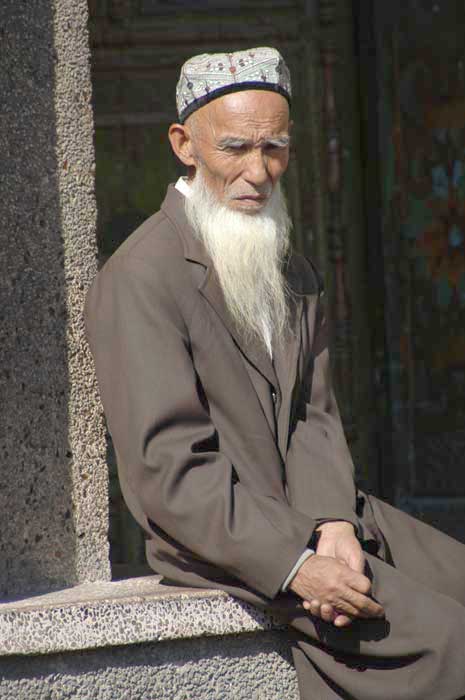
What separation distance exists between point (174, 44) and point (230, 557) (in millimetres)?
2883

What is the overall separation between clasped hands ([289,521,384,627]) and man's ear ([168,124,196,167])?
3.22ft

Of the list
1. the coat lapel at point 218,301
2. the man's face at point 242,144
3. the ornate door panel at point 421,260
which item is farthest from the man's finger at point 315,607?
the ornate door panel at point 421,260

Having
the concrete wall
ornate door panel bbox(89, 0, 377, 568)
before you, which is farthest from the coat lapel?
ornate door panel bbox(89, 0, 377, 568)

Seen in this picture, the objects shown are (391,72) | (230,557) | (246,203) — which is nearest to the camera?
(230,557)

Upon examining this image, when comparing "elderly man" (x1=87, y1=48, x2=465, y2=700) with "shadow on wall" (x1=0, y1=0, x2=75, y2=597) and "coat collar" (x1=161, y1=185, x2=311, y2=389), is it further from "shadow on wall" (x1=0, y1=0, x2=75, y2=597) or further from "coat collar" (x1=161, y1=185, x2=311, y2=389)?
"shadow on wall" (x1=0, y1=0, x2=75, y2=597)

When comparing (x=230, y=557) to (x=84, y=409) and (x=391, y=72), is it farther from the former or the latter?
(x=391, y=72)

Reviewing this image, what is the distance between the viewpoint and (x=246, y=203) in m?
3.34

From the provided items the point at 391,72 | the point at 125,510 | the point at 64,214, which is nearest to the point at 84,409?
the point at 64,214

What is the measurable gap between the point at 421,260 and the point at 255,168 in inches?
89.5

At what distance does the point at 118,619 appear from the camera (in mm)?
3109

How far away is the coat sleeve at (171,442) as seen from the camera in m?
3.03

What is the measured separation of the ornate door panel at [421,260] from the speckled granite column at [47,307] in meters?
2.21

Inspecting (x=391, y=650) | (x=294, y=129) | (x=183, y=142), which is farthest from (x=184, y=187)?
(x=294, y=129)

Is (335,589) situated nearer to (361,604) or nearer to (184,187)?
(361,604)
